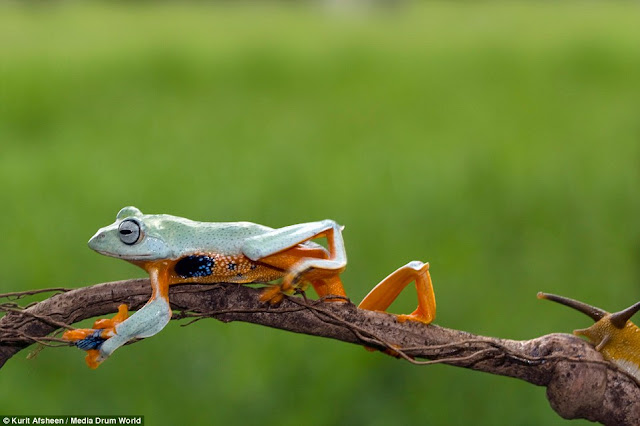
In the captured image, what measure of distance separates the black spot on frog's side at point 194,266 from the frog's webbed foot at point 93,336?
0.54 ft

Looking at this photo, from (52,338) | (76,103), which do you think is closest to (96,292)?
(52,338)

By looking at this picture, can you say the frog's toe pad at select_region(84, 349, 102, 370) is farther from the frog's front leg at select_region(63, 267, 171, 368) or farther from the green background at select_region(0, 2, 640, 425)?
the green background at select_region(0, 2, 640, 425)

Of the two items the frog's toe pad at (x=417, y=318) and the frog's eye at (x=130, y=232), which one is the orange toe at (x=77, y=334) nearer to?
the frog's eye at (x=130, y=232)

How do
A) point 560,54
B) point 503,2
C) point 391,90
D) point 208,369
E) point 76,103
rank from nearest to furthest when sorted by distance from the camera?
point 208,369
point 76,103
point 391,90
point 560,54
point 503,2

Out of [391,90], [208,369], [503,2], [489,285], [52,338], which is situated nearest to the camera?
[52,338]

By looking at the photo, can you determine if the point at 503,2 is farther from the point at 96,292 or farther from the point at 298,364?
the point at 96,292

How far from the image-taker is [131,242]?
1.55 metres

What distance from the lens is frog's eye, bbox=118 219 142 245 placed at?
5.08 ft

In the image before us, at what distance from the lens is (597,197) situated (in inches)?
162

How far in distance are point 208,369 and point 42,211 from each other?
4.17 ft

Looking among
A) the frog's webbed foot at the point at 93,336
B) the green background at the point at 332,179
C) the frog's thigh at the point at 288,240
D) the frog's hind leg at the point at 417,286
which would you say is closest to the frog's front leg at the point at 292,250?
the frog's thigh at the point at 288,240

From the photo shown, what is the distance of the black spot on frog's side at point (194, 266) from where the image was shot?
158 centimetres

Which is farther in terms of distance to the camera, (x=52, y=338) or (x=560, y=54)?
(x=560, y=54)

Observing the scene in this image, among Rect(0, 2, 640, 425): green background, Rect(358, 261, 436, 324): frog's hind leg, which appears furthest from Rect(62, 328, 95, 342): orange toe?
Rect(0, 2, 640, 425): green background
